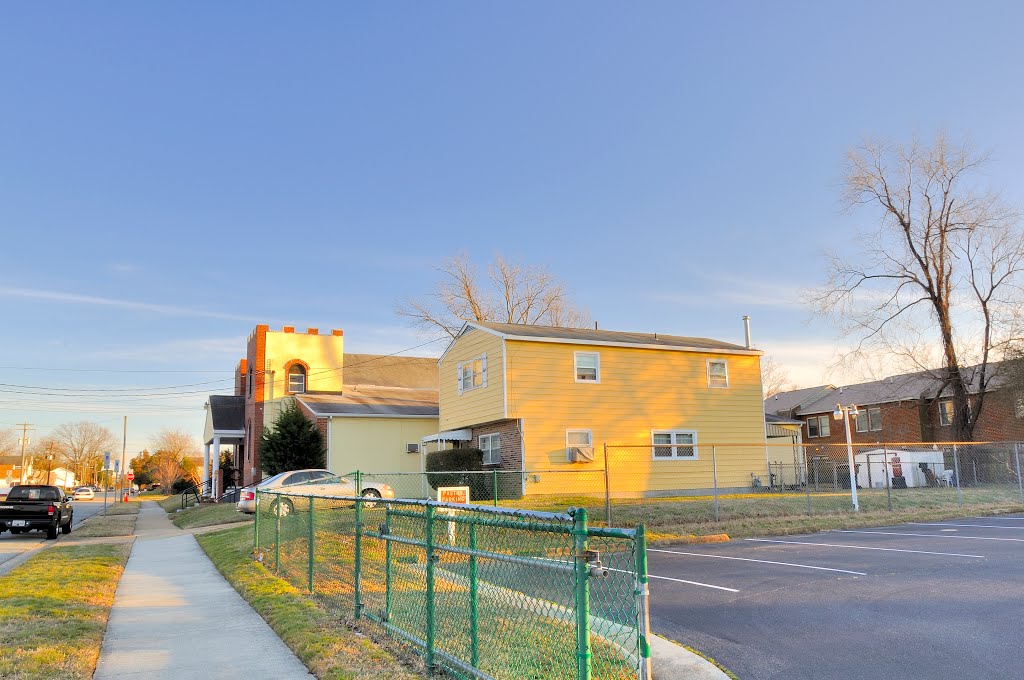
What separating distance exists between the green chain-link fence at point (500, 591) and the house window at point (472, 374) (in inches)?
665

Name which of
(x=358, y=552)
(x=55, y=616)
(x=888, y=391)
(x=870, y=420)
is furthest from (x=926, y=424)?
(x=55, y=616)

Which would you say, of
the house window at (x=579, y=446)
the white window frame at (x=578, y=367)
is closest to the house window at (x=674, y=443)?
the house window at (x=579, y=446)

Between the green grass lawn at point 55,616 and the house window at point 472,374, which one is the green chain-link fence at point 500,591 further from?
the house window at point 472,374

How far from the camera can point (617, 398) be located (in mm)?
25734

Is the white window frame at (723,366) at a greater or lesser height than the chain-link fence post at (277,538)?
greater

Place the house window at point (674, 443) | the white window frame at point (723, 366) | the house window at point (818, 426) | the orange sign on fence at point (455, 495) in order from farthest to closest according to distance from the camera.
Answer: the house window at point (818, 426) → the white window frame at point (723, 366) → the house window at point (674, 443) → the orange sign on fence at point (455, 495)

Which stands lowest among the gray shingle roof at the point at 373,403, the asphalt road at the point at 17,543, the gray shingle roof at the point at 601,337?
the asphalt road at the point at 17,543

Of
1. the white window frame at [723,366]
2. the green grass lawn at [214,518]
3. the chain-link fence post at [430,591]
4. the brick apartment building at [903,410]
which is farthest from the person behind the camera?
the brick apartment building at [903,410]

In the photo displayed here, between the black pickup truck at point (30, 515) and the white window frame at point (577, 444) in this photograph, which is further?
the white window frame at point (577, 444)

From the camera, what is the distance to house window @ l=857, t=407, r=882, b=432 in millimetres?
45469

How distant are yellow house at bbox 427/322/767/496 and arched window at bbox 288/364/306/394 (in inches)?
488

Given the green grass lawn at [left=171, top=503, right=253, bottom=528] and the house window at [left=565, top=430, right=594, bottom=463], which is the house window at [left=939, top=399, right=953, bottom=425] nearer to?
the house window at [left=565, top=430, right=594, bottom=463]

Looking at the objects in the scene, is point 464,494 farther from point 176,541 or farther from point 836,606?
point 176,541

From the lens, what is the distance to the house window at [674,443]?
85.8 feet
